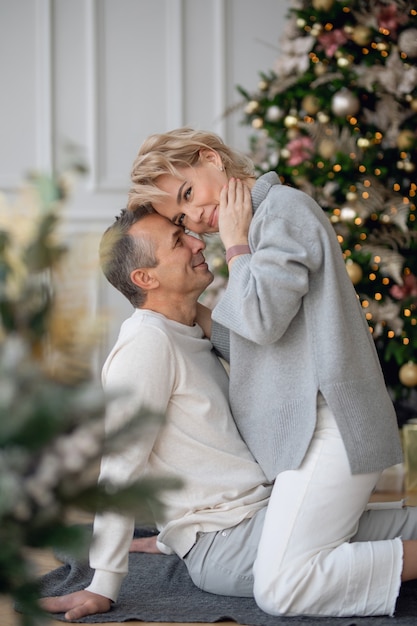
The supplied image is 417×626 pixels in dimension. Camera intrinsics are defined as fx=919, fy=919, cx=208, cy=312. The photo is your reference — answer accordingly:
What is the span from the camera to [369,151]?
3418mm

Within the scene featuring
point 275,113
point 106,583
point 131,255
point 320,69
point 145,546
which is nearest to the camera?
point 106,583

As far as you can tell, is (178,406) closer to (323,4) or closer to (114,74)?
(323,4)

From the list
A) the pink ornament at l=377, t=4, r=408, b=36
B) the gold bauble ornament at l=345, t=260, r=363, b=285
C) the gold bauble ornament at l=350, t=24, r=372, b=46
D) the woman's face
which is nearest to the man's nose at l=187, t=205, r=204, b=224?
the woman's face

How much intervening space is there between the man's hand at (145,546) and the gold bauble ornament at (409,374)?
3.89ft

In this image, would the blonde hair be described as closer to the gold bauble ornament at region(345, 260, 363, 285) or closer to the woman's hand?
the woman's hand

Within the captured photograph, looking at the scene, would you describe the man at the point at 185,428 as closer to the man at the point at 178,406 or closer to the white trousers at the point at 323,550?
the man at the point at 178,406

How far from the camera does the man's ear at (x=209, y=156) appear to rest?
204 centimetres

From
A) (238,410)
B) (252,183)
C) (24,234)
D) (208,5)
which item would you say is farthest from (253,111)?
(24,234)

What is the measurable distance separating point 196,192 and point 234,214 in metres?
0.12

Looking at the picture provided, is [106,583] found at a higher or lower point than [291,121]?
lower

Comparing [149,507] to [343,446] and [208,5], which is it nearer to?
[343,446]

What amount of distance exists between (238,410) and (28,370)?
140 cm

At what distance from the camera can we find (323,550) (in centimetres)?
185

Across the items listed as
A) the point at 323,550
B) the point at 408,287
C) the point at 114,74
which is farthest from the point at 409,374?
the point at 114,74
